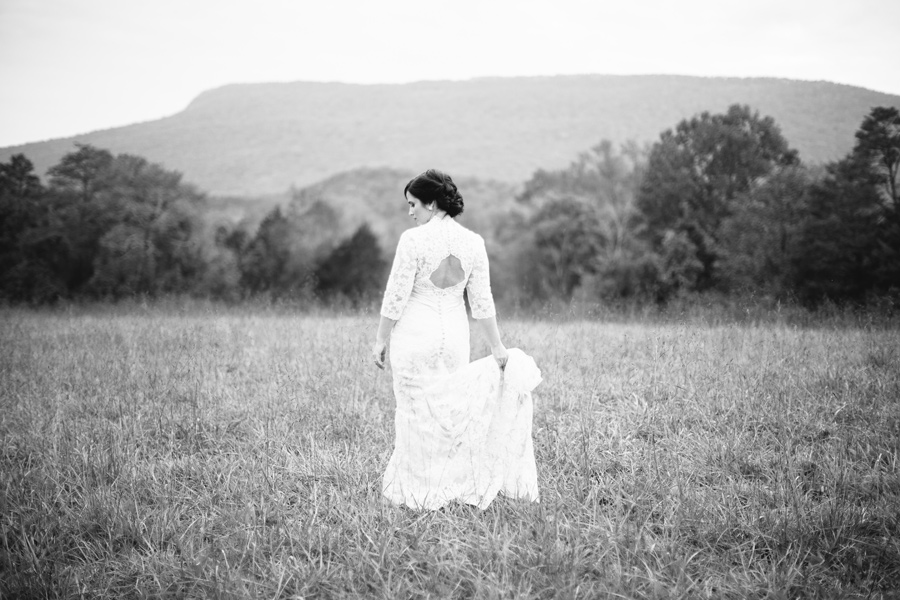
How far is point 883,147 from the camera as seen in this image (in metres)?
18.5

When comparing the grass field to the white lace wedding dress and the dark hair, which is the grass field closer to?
the white lace wedding dress

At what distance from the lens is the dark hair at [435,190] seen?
3330 millimetres

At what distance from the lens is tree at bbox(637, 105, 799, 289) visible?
2194cm

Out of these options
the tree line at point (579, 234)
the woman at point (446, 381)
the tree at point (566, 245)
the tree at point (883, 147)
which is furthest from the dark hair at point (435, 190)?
the tree at point (883, 147)

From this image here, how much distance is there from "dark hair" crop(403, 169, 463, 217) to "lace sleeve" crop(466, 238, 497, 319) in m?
0.34

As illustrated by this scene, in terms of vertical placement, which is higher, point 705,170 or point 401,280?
point 705,170

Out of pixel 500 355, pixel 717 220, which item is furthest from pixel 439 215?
pixel 717 220

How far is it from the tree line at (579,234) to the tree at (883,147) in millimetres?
55

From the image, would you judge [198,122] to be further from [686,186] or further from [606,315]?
[606,315]

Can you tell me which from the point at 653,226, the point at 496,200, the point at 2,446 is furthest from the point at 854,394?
the point at 496,200

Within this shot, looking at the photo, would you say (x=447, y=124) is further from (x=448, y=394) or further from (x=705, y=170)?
(x=448, y=394)

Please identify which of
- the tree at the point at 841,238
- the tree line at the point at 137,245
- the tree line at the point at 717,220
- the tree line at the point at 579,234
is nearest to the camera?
the tree at the point at 841,238

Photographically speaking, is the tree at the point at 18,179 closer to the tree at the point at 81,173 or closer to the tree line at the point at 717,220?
the tree at the point at 81,173

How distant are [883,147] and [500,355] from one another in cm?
2331
